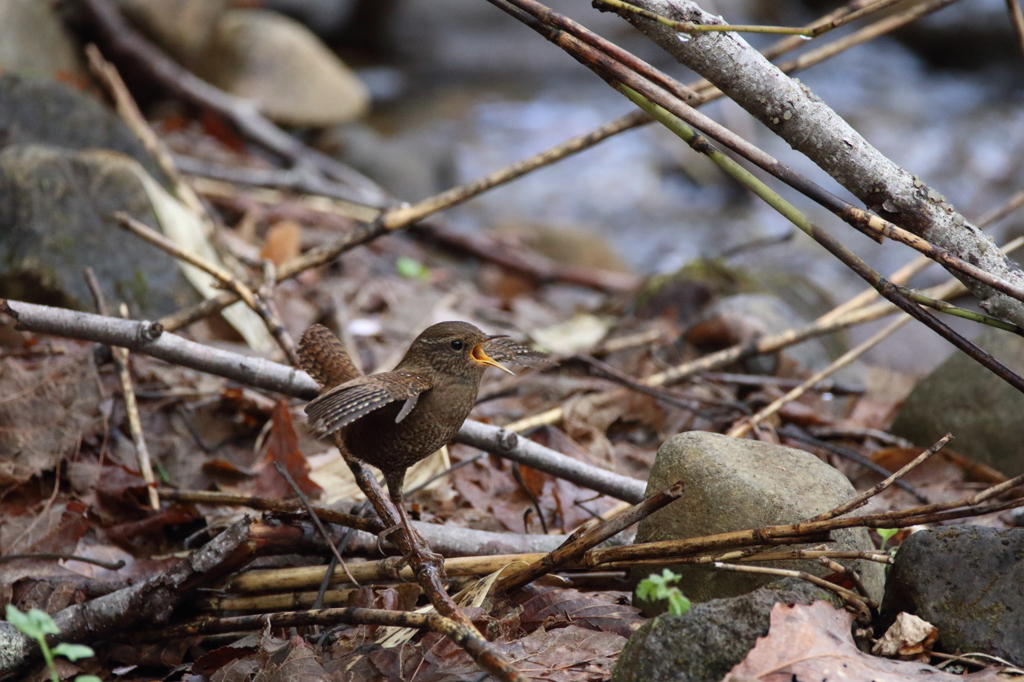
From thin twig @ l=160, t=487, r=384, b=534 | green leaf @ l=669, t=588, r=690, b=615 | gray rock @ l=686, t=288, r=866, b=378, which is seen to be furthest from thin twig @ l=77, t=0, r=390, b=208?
green leaf @ l=669, t=588, r=690, b=615

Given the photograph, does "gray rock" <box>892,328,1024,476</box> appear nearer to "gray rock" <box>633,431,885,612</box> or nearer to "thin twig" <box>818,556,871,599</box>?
"gray rock" <box>633,431,885,612</box>

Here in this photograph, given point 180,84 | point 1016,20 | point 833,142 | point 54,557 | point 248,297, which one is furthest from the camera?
point 180,84

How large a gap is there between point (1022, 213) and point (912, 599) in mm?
10058

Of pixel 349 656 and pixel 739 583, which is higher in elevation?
pixel 739 583

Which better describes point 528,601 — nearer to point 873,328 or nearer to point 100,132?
point 100,132

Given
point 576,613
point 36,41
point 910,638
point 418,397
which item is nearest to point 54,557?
point 418,397

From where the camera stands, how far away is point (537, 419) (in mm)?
3938

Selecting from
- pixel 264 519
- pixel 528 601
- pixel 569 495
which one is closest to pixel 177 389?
pixel 264 519

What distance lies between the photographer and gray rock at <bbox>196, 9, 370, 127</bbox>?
464 inches

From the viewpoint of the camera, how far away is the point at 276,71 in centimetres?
1219

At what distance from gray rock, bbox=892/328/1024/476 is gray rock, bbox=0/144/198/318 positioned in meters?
3.70

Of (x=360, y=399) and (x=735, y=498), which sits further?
(x=735, y=498)

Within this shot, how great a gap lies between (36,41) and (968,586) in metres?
9.23

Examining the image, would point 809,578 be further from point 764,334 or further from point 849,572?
point 764,334
